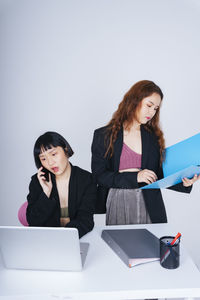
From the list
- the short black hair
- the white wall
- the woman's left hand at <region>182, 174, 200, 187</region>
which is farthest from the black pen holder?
the white wall

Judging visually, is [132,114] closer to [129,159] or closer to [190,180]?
[129,159]

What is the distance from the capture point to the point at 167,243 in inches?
42.1

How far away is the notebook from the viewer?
1.05 metres

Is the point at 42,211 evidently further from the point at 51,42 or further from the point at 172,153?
the point at 51,42

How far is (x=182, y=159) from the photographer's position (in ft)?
4.87

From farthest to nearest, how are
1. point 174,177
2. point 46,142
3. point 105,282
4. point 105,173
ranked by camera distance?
point 105,173, point 46,142, point 174,177, point 105,282

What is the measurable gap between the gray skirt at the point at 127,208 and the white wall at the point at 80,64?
23.9 inches

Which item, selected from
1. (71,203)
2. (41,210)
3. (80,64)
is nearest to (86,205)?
(71,203)

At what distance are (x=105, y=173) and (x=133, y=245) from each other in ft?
2.01

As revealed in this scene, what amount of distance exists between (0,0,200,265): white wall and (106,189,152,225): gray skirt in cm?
61

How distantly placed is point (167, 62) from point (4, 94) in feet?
4.16

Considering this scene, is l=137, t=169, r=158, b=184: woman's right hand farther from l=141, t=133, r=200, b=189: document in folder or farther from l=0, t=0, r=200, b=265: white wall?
l=0, t=0, r=200, b=265: white wall

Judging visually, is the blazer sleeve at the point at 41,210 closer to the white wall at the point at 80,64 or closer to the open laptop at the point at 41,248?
the open laptop at the point at 41,248

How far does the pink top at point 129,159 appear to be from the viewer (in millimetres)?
1713
